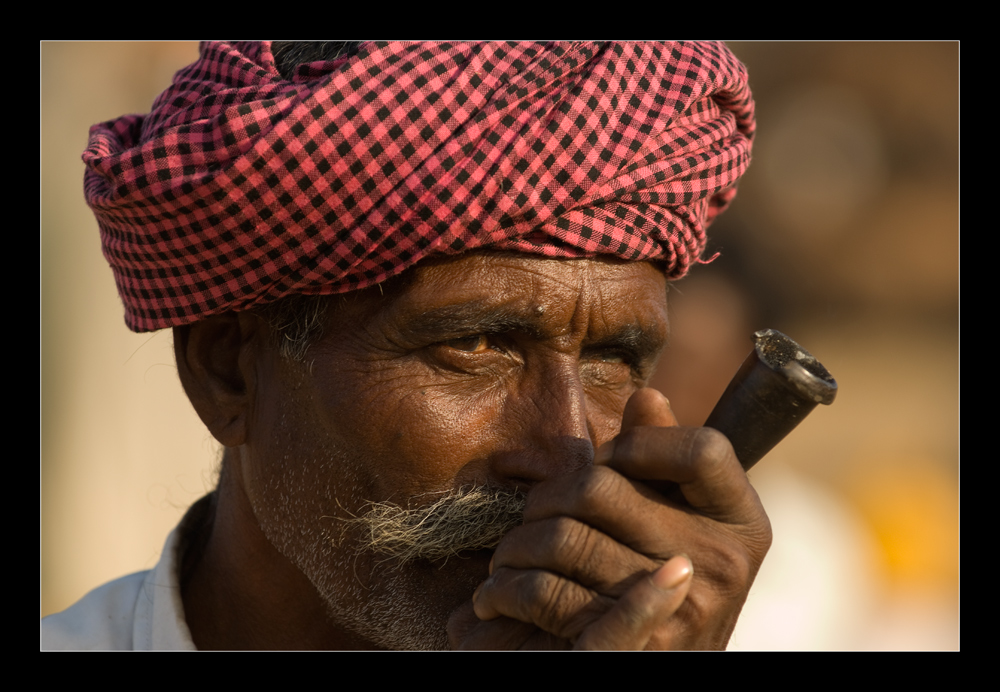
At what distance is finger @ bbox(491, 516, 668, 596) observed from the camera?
2.01 m

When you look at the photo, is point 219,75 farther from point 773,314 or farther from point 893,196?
point 893,196

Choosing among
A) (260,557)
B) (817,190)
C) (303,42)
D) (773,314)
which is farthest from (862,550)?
(303,42)

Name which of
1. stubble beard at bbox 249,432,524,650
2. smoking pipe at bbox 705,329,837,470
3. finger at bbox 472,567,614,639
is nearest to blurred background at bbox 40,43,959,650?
stubble beard at bbox 249,432,524,650

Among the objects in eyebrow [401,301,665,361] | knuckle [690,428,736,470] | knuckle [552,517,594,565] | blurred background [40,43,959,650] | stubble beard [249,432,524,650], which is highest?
eyebrow [401,301,665,361]

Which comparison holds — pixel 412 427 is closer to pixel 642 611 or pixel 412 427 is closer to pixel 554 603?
pixel 554 603

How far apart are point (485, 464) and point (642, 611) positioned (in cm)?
73

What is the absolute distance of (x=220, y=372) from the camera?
2.88 m

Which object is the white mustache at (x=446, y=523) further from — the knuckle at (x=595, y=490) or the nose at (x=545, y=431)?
the knuckle at (x=595, y=490)

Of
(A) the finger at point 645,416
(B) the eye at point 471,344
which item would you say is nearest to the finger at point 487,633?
(A) the finger at point 645,416

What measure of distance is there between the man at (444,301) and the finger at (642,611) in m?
0.06

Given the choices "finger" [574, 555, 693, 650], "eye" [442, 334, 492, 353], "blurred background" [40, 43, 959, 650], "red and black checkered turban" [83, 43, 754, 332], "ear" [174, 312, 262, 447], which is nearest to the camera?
"finger" [574, 555, 693, 650]

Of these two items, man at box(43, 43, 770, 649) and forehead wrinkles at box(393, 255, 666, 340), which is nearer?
man at box(43, 43, 770, 649)

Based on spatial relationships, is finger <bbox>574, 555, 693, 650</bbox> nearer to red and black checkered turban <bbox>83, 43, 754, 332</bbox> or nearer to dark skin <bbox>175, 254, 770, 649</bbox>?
dark skin <bbox>175, 254, 770, 649</bbox>

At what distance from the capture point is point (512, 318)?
2.53 meters
